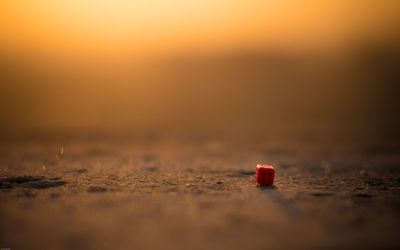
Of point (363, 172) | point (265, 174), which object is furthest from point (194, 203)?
point (363, 172)

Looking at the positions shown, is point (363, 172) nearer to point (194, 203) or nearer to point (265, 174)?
point (265, 174)

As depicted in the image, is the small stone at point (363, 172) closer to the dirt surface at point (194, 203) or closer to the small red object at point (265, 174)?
the dirt surface at point (194, 203)

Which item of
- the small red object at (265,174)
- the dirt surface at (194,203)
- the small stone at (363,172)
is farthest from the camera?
the small stone at (363,172)

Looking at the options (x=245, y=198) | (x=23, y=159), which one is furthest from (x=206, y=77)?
(x=245, y=198)

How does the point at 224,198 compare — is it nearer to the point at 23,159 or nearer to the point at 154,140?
the point at 23,159

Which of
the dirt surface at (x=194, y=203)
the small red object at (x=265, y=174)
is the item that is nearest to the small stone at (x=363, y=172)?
the dirt surface at (x=194, y=203)

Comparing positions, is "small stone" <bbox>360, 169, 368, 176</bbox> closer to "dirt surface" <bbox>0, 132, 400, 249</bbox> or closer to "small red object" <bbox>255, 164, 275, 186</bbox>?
"dirt surface" <bbox>0, 132, 400, 249</bbox>
